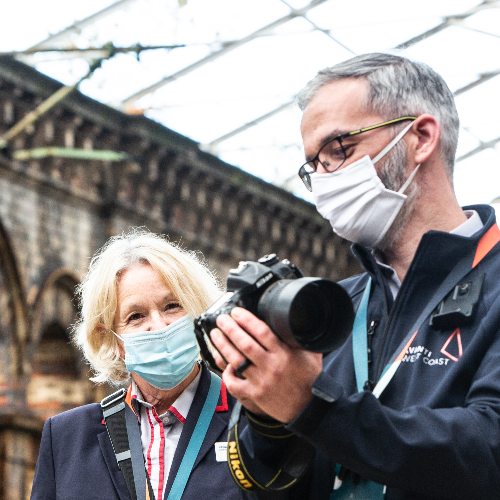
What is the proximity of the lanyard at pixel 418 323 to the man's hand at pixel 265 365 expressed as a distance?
31 cm

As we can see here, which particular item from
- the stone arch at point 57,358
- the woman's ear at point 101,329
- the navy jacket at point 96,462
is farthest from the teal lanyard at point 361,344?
the stone arch at point 57,358

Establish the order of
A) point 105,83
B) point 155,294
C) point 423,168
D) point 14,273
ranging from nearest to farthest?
1. point 423,168
2. point 155,294
3. point 14,273
4. point 105,83

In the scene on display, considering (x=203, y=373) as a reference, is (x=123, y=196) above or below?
above

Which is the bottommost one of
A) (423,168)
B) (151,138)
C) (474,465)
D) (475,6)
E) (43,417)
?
(43,417)

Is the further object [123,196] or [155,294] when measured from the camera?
[123,196]

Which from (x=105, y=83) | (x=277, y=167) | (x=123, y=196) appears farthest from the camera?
(x=277, y=167)

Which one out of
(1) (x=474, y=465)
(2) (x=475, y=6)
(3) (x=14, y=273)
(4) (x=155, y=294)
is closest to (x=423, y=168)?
(1) (x=474, y=465)

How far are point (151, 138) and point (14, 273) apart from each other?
12.2 ft

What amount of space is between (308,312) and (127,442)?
1255 millimetres

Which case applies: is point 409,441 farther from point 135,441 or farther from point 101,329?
point 101,329

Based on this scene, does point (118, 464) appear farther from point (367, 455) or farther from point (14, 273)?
point (14, 273)

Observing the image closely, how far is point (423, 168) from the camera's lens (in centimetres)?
222

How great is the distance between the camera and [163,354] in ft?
9.62

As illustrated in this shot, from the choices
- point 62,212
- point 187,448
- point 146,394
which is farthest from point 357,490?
point 62,212
